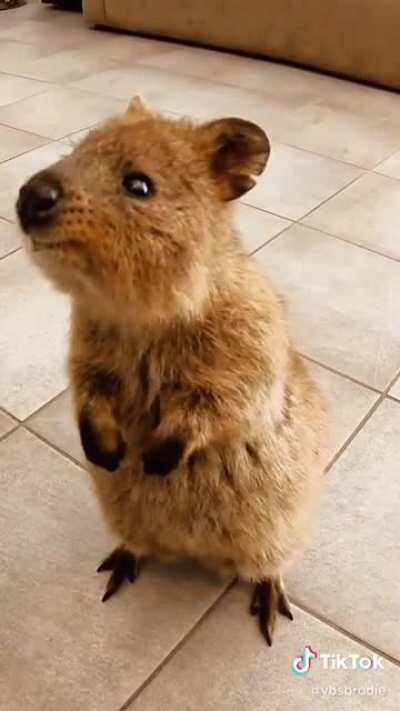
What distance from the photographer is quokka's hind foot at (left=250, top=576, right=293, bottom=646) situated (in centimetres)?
141

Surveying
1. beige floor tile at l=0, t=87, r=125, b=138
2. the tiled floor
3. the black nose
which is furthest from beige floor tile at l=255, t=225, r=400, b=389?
beige floor tile at l=0, t=87, r=125, b=138

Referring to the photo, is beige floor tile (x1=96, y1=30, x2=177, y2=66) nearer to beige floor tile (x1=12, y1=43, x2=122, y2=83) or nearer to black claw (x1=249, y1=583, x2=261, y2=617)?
beige floor tile (x1=12, y1=43, x2=122, y2=83)

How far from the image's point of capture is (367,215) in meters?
2.68

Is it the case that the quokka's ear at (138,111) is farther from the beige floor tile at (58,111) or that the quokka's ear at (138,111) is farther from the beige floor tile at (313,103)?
the beige floor tile at (58,111)

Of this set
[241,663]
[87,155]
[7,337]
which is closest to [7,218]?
[7,337]

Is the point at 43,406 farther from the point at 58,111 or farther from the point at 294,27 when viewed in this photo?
the point at 294,27

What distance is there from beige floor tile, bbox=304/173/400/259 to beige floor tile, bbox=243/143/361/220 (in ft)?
0.20

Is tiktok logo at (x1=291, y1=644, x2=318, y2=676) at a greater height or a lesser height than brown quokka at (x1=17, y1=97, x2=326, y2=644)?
lesser

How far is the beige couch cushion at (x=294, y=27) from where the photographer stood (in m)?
3.66

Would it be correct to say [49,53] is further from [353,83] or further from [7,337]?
[7,337]

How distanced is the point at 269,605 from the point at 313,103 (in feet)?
9.63

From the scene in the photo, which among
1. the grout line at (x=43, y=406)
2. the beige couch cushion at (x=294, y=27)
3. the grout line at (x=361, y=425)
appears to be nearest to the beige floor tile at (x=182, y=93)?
the beige couch cushion at (x=294, y=27)

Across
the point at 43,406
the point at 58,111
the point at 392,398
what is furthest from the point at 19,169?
the point at 392,398

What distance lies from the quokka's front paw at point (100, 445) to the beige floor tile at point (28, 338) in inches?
28.2
